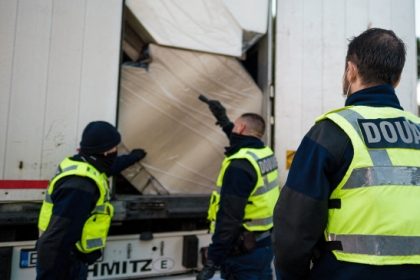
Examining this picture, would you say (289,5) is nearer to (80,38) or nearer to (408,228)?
(80,38)

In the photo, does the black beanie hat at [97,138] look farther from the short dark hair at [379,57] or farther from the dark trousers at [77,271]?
the short dark hair at [379,57]

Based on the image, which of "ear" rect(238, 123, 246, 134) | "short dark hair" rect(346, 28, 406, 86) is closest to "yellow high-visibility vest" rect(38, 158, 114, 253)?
"ear" rect(238, 123, 246, 134)

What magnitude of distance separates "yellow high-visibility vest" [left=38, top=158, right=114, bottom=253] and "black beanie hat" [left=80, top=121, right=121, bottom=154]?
0.34ft

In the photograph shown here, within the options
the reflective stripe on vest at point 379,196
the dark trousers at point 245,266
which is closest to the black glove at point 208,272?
the dark trousers at point 245,266

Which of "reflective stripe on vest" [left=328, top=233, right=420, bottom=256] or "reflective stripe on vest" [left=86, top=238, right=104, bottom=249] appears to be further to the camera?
"reflective stripe on vest" [left=86, top=238, right=104, bottom=249]

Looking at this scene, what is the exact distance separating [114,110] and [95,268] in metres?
0.99

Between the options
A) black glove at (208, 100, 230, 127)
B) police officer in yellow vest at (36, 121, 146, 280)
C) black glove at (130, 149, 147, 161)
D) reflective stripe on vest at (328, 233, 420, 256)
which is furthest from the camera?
black glove at (208, 100, 230, 127)

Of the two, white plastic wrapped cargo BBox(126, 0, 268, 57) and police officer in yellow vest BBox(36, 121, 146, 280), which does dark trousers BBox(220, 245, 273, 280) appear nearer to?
police officer in yellow vest BBox(36, 121, 146, 280)

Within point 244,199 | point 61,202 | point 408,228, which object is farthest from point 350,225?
point 61,202

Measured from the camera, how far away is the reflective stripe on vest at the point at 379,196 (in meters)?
1.04

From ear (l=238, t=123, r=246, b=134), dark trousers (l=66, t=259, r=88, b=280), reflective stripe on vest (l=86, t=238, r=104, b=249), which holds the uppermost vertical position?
ear (l=238, t=123, r=246, b=134)

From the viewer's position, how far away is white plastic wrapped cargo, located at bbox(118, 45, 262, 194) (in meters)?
2.49

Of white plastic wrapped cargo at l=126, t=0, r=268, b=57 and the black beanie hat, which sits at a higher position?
white plastic wrapped cargo at l=126, t=0, r=268, b=57

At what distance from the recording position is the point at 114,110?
2195 mm
